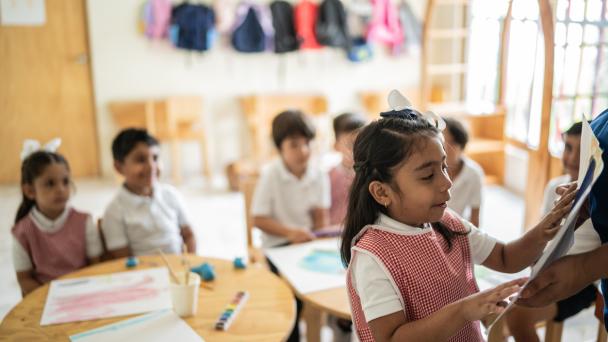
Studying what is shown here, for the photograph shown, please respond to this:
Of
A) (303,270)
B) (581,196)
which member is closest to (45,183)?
(303,270)

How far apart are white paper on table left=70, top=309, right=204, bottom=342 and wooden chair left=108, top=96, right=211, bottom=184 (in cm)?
357

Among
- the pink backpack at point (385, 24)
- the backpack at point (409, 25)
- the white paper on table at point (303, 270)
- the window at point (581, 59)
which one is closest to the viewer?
the white paper on table at point (303, 270)

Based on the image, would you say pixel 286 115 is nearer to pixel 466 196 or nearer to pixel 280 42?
pixel 466 196

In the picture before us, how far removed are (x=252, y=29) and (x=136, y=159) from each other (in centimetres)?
333

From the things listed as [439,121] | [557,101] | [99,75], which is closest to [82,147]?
[99,75]

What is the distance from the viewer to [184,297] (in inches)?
60.5

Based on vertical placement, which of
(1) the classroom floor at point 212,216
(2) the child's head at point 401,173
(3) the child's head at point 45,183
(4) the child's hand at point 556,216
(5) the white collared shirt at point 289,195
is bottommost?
(1) the classroom floor at point 212,216

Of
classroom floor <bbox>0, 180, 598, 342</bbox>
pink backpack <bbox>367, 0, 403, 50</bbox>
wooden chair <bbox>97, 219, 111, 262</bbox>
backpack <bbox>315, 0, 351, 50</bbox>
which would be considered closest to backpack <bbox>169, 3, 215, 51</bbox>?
backpack <bbox>315, 0, 351, 50</bbox>

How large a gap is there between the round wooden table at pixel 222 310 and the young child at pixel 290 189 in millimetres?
497

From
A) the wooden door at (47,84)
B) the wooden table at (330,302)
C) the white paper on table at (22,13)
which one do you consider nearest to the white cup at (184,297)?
the wooden table at (330,302)

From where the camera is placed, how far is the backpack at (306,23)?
530 centimetres

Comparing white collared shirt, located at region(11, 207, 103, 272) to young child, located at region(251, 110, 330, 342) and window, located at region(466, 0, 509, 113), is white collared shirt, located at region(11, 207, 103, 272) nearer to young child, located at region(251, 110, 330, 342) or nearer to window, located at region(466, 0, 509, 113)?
young child, located at region(251, 110, 330, 342)

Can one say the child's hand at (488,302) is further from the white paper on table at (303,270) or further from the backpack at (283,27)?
the backpack at (283,27)

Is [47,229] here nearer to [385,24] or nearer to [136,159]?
[136,159]
